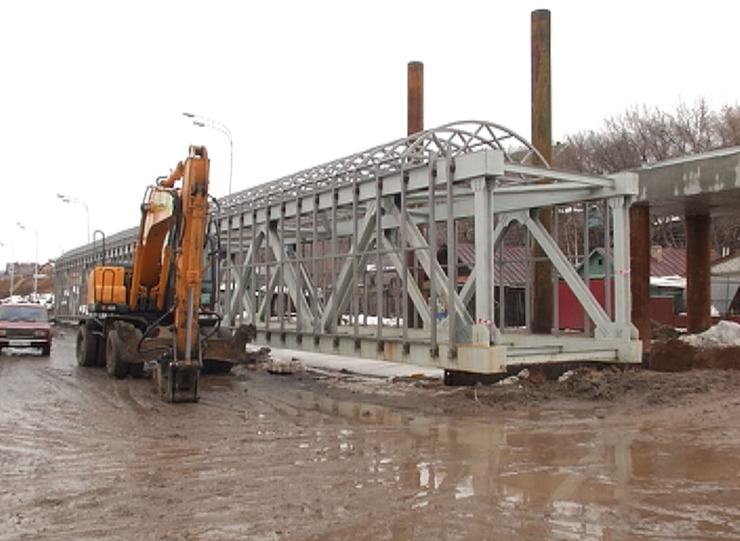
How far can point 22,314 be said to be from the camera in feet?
74.5

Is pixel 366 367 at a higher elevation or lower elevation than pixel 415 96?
lower

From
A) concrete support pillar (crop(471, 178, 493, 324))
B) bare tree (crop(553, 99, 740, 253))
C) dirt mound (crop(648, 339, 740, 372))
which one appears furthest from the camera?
bare tree (crop(553, 99, 740, 253))

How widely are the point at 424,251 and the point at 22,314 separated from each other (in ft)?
48.9

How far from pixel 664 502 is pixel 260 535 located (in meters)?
3.34

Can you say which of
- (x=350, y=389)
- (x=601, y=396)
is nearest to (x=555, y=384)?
(x=601, y=396)

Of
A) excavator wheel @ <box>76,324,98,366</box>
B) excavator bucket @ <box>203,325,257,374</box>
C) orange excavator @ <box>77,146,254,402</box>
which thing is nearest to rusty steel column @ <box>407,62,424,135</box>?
orange excavator @ <box>77,146,254,402</box>

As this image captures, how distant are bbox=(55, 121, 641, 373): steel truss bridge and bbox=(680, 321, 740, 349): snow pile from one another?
8.33 ft

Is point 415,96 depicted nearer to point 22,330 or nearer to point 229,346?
point 229,346

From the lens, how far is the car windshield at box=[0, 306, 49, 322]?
22484 millimetres

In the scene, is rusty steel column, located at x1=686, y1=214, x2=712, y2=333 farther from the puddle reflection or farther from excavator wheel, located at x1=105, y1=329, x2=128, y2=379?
excavator wheel, located at x1=105, y1=329, x2=128, y2=379

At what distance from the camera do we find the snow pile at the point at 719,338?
1645 centimetres

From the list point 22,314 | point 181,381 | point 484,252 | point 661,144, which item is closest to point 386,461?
point 484,252

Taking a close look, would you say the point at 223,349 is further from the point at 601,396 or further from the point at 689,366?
the point at 689,366

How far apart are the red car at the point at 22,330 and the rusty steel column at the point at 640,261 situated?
1607 centimetres
